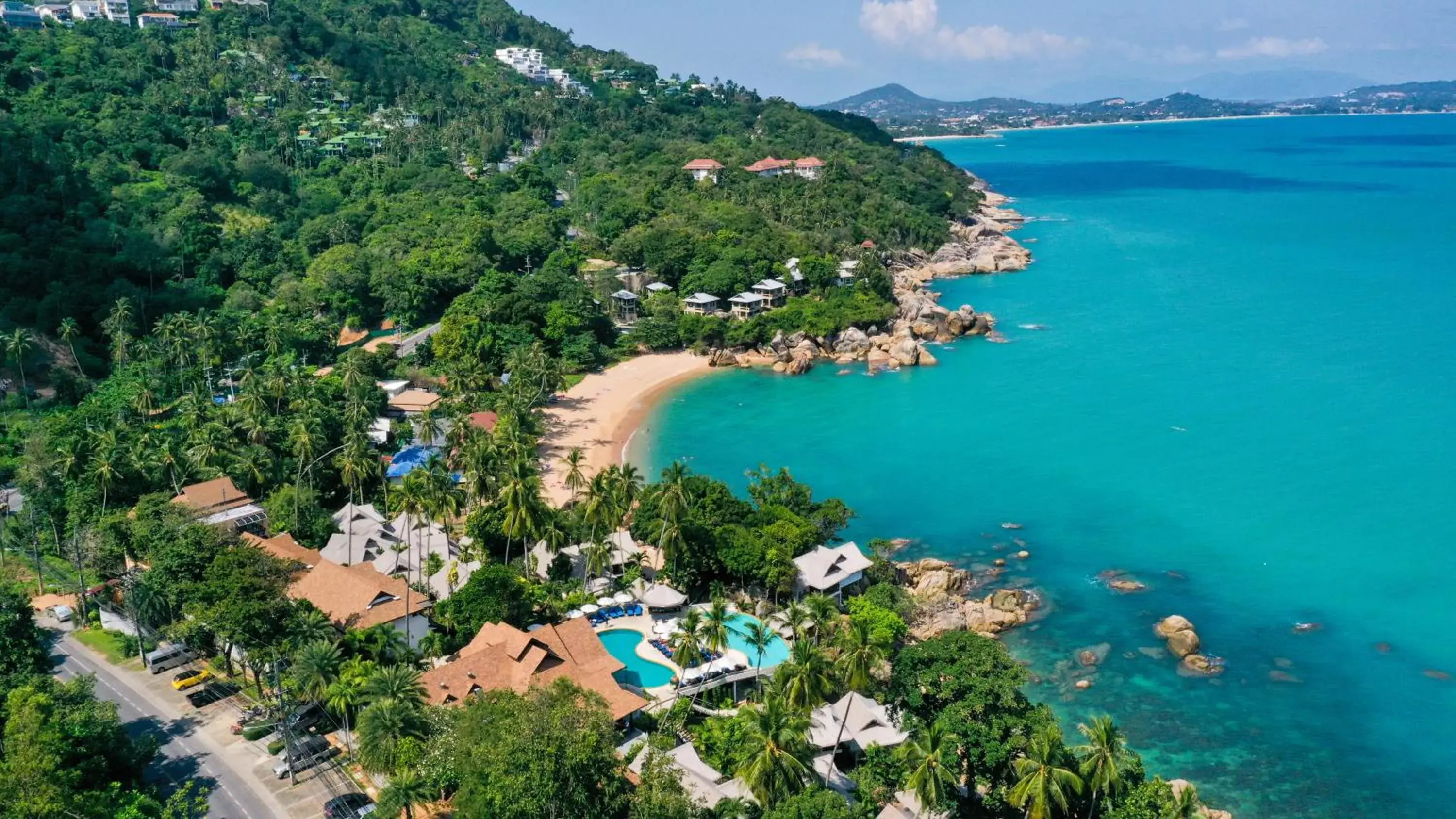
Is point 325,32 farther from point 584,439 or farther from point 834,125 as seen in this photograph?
point 584,439

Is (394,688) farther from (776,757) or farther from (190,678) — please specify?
(776,757)

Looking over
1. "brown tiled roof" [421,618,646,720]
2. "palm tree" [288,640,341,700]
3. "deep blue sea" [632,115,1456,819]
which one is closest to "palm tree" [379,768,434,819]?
"brown tiled roof" [421,618,646,720]

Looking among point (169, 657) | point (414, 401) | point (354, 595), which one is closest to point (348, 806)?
point (354, 595)

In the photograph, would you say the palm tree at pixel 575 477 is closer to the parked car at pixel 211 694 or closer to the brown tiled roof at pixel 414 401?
the brown tiled roof at pixel 414 401

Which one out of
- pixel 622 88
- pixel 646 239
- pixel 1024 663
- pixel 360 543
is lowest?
pixel 1024 663

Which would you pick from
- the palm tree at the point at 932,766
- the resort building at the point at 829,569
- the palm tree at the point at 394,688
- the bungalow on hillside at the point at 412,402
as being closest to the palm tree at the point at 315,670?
the palm tree at the point at 394,688

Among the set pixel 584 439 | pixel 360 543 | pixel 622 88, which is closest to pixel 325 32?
pixel 622 88
